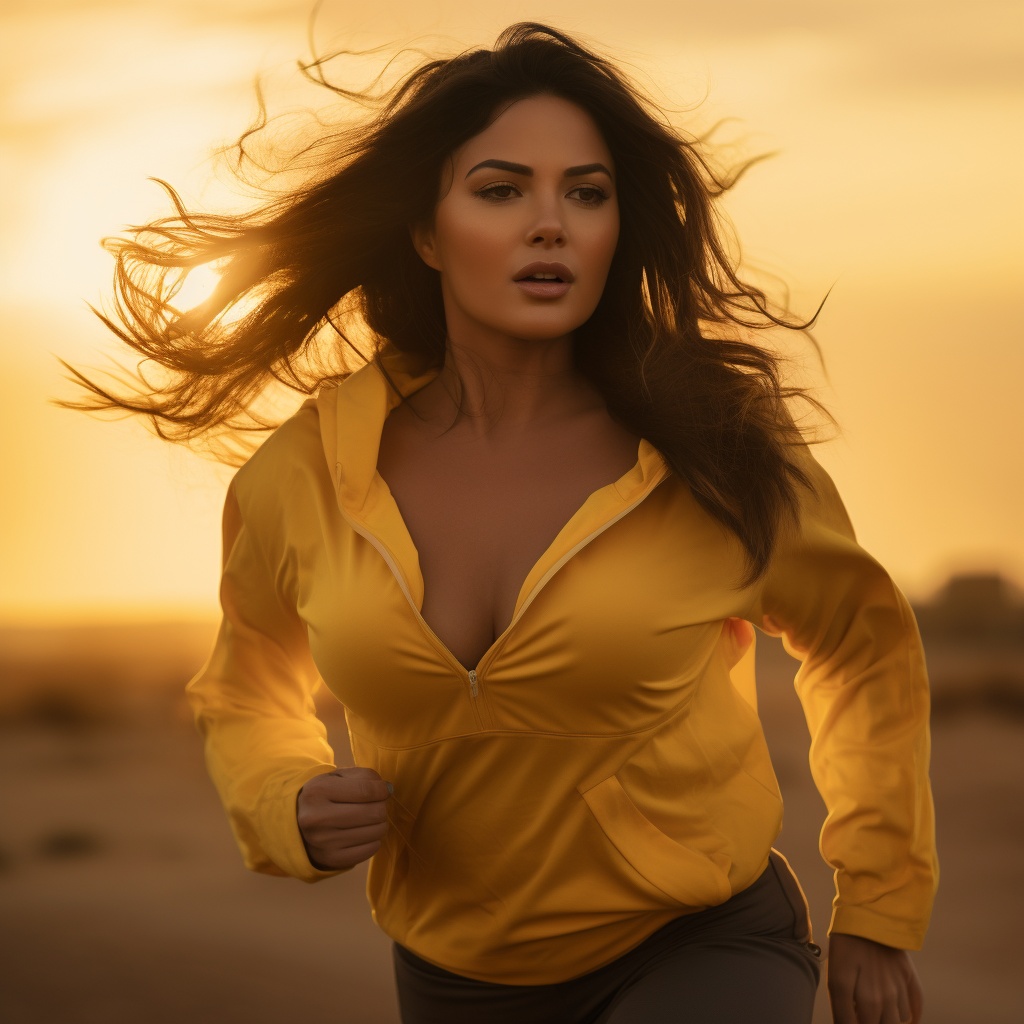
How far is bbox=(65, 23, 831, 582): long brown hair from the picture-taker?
171cm

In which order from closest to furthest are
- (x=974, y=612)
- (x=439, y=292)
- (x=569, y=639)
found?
(x=569, y=639) → (x=439, y=292) → (x=974, y=612)

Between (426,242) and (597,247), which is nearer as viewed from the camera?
(597,247)

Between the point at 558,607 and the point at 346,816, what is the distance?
43 cm

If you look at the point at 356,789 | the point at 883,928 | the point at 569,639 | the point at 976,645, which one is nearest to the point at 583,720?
the point at 569,639

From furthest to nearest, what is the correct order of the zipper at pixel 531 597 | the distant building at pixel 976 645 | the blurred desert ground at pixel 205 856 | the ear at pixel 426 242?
1. the distant building at pixel 976 645
2. the blurred desert ground at pixel 205 856
3. the ear at pixel 426 242
4. the zipper at pixel 531 597

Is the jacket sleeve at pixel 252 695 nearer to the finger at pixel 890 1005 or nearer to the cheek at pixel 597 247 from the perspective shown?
the cheek at pixel 597 247

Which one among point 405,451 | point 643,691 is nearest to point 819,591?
point 643,691

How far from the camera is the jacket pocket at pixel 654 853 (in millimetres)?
1584

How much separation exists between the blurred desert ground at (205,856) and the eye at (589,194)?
118 centimetres

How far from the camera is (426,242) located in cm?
189

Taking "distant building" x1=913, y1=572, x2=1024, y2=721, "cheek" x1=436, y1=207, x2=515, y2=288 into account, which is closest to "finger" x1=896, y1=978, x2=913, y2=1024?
"cheek" x1=436, y1=207, x2=515, y2=288

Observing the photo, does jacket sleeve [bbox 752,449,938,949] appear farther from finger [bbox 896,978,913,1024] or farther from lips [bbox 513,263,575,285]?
lips [bbox 513,263,575,285]

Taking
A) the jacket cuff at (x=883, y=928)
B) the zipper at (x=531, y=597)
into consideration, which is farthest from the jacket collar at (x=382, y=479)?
the jacket cuff at (x=883, y=928)

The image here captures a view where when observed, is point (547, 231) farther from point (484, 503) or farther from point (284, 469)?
point (284, 469)
